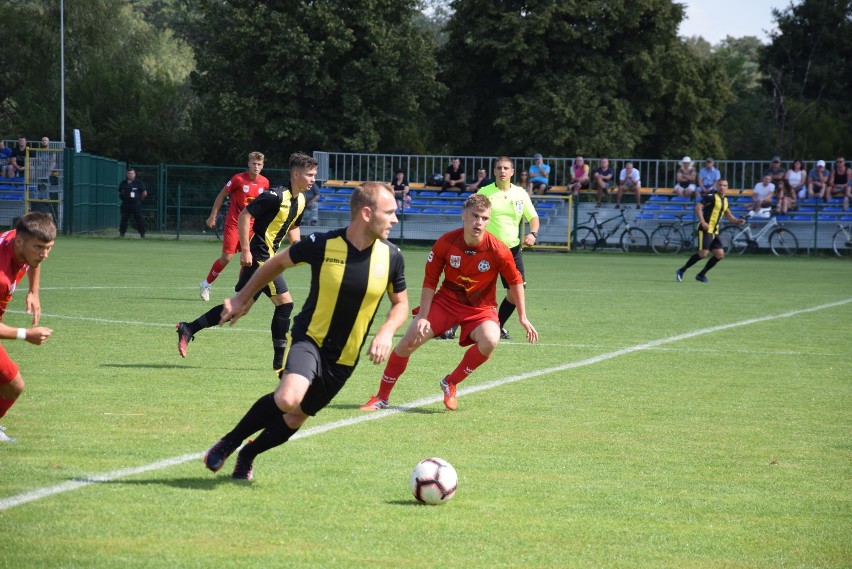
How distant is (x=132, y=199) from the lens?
3653 cm

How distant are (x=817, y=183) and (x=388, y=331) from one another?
97.4 ft

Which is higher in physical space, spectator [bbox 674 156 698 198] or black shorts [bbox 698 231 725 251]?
spectator [bbox 674 156 698 198]

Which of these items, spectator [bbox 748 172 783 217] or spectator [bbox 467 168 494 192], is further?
spectator [bbox 748 172 783 217]

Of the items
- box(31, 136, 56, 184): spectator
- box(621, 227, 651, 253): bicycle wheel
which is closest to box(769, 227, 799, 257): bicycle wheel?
box(621, 227, 651, 253): bicycle wheel

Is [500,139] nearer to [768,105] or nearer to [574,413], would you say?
[768,105]

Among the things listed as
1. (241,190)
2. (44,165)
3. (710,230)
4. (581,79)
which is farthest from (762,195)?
(241,190)

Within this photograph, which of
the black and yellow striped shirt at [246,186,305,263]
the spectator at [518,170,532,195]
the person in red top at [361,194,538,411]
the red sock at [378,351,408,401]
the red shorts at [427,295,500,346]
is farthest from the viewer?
the spectator at [518,170,532,195]

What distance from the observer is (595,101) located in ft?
149

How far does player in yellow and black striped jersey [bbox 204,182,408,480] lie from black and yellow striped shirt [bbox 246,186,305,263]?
16.3ft

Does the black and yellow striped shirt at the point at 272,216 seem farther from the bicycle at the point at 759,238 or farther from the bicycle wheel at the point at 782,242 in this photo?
the bicycle wheel at the point at 782,242

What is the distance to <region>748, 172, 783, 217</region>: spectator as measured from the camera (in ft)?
107

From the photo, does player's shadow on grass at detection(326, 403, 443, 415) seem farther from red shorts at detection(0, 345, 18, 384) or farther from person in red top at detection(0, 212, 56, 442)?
red shorts at detection(0, 345, 18, 384)

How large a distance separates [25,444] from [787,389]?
6.26 meters

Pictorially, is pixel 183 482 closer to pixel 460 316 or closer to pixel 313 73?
pixel 460 316
